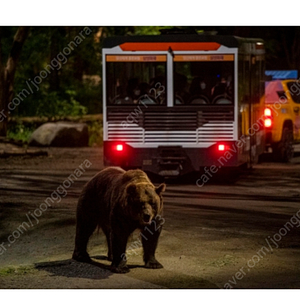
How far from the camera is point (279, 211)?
14.4m

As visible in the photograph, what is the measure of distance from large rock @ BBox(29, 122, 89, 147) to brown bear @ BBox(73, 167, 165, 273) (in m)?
16.4

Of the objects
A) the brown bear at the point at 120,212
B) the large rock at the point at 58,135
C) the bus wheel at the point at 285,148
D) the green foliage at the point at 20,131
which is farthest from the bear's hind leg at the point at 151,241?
the green foliage at the point at 20,131

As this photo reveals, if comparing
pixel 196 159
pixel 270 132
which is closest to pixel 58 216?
pixel 196 159

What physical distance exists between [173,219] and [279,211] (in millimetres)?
1881

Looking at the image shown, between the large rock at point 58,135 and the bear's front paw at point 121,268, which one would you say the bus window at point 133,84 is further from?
the large rock at point 58,135

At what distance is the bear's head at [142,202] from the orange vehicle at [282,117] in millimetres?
12701

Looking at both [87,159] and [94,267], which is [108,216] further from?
[87,159]

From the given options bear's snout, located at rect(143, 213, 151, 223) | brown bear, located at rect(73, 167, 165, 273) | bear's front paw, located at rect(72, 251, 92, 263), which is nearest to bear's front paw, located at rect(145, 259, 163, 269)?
brown bear, located at rect(73, 167, 165, 273)

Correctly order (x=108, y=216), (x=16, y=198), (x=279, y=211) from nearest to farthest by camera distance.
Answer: (x=108, y=216) → (x=279, y=211) → (x=16, y=198)

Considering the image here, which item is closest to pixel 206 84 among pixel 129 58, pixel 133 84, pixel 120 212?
pixel 133 84

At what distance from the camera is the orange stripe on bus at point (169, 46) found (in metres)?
17.5

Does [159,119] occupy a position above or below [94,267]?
above

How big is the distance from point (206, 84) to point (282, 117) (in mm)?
4548

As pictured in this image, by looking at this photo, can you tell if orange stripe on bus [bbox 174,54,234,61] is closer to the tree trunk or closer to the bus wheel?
the bus wheel
